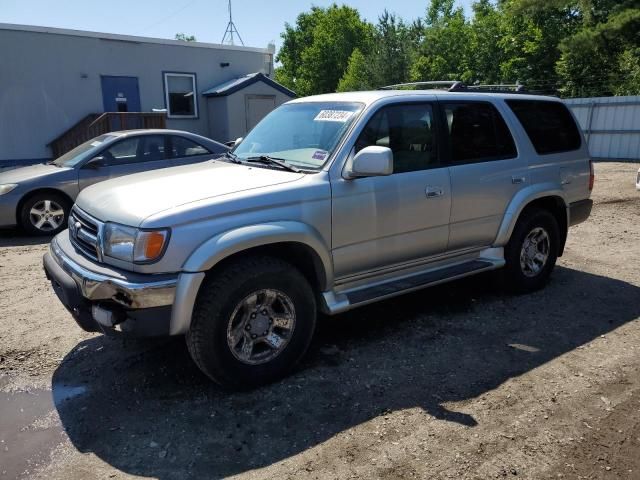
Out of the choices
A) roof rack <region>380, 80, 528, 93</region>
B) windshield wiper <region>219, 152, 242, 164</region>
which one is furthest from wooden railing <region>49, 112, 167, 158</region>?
windshield wiper <region>219, 152, 242, 164</region>

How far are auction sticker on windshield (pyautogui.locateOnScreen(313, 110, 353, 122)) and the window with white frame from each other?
13183mm

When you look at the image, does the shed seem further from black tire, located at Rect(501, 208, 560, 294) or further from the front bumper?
the front bumper

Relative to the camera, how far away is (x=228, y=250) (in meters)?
3.23

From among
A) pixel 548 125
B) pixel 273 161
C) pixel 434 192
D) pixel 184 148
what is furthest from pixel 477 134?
pixel 184 148

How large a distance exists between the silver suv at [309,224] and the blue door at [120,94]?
39.5 feet

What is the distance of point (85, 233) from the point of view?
11.8 ft

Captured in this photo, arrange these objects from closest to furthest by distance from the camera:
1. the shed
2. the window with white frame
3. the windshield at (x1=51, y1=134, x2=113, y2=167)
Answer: the windshield at (x1=51, y1=134, x2=113, y2=167) → the window with white frame → the shed

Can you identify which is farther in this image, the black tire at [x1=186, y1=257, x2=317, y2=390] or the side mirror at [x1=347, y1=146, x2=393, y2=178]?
the side mirror at [x1=347, y1=146, x2=393, y2=178]

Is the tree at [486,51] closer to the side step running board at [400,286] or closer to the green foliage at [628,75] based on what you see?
the green foliage at [628,75]

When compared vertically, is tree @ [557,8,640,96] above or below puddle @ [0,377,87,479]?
above

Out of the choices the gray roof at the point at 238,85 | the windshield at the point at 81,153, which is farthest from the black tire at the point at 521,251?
the gray roof at the point at 238,85

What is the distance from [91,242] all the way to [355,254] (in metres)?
1.80

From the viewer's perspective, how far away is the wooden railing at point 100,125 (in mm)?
13758

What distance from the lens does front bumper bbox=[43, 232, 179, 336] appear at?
307cm
